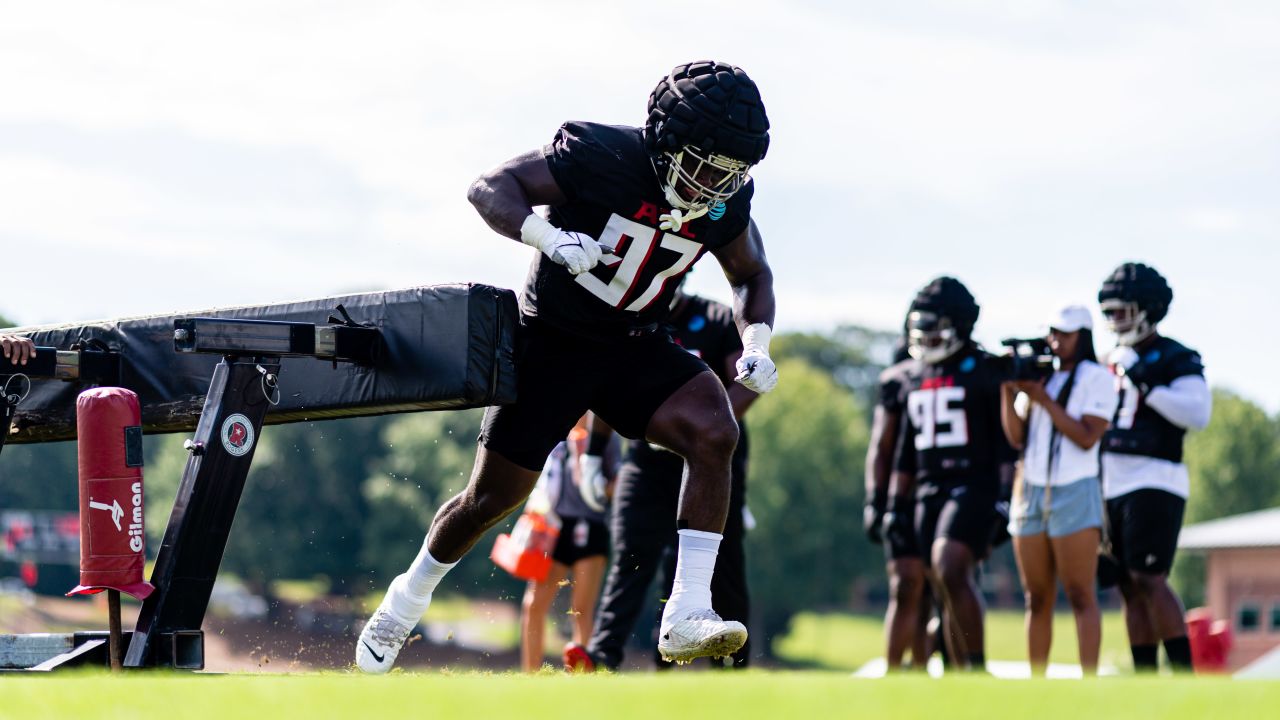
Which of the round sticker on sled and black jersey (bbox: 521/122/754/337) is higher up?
black jersey (bbox: 521/122/754/337)

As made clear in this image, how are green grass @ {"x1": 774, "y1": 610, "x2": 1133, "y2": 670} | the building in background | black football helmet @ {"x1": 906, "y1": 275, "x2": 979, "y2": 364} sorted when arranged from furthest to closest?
green grass @ {"x1": 774, "y1": 610, "x2": 1133, "y2": 670} < the building in background < black football helmet @ {"x1": 906, "y1": 275, "x2": 979, "y2": 364}

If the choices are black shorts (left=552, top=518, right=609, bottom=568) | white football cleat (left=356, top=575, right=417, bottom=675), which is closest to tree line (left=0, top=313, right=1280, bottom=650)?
black shorts (left=552, top=518, right=609, bottom=568)

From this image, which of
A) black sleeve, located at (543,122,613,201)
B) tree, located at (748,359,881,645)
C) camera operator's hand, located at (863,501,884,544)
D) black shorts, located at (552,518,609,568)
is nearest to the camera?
black sleeve, located at (543,122,613,201)

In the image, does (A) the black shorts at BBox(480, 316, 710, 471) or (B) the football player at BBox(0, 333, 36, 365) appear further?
(B) the football player at BBox(0, 333, 36, 365)

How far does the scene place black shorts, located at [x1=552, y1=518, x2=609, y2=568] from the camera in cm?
1080

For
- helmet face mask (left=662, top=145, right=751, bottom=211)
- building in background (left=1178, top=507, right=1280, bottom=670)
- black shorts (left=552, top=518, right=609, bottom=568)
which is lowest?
building in background (left=1178, top=507, right=1280, bottom=670)

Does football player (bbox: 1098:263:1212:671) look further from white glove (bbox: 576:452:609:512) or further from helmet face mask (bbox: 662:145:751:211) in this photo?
helmet face mask (bbox: 662:145:751:211)

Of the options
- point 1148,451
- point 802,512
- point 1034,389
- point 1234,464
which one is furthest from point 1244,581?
point 1034,389

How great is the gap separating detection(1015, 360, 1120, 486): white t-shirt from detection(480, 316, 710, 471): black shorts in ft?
13.1

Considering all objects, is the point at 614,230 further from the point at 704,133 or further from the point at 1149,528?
the point at 1149,528

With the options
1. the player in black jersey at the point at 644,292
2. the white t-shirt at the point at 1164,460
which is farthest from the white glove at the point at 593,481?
the white t-shirt at the point at 1164,460

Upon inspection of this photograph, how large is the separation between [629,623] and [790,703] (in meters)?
5.17

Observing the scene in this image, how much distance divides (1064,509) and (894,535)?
1.20 meters

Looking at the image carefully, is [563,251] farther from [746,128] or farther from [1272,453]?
[1272,453]
